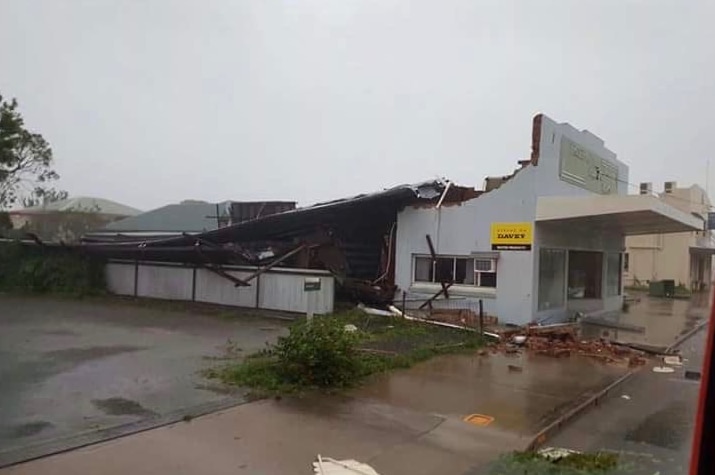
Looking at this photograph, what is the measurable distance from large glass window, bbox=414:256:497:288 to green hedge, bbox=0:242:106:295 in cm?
1465

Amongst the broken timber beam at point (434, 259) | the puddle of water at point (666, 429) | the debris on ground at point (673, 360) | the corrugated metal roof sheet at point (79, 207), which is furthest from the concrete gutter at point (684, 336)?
the corrugated metal roof sheet at point (79, 207)

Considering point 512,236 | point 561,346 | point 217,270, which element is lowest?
point 561,346

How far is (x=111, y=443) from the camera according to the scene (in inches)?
251

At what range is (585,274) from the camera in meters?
22.2

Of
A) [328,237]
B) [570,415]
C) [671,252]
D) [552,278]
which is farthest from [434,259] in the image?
[671,252]

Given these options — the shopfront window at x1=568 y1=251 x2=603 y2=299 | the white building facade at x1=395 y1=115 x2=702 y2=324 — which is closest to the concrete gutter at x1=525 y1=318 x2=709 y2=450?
the white building facade at x1=395 y1=115 x2=702 y2=324

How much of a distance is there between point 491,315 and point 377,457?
1226 cm

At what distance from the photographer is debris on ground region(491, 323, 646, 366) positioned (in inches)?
542

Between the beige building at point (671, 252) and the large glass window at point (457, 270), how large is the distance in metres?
29.8

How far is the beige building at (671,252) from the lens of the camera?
4394cm

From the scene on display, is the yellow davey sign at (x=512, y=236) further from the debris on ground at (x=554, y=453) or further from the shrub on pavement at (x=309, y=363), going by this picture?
the debris on ground at (x=554, y=453)

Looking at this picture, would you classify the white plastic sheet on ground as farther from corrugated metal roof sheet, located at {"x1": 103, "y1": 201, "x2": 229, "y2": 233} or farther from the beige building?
the beige building

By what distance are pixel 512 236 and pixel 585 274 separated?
6.15m

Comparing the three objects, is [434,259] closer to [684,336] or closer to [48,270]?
[684,336]
